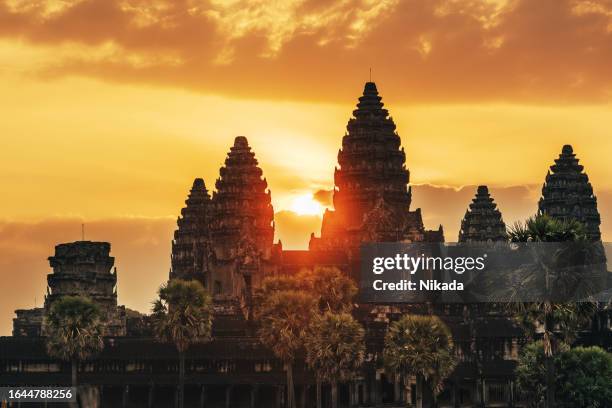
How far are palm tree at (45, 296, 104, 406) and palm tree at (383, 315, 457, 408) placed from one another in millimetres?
32101

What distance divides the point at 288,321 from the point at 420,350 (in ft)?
61.3

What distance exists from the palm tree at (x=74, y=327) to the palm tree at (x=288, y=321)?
16.2 m

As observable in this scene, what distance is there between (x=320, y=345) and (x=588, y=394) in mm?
23522

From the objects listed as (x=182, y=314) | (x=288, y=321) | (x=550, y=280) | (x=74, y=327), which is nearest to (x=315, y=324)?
(x=288, y=321)

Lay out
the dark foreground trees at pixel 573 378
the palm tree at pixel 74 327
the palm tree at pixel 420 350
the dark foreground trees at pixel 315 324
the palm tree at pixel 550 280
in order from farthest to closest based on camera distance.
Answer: the palm tree at pixel 74 327, the dark foreground trees at pixel 315 324, the palm tree at pixel 420 350, the dark foreground trees at pixel 573 378, the palm tree at pixel 550 280

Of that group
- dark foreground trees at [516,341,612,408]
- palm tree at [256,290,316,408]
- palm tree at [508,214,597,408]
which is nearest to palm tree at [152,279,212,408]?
palm tree at [256,290,316,408]

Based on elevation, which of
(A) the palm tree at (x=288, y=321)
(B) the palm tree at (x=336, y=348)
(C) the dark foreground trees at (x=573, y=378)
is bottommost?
(C) the dark foreground trees at (x=573, y=378)

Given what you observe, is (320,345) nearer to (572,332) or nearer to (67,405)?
(572,332)

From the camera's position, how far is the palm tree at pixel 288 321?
464 feet

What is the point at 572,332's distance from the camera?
13212 centimetres

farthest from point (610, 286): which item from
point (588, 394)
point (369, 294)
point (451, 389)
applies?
point (369, 294)

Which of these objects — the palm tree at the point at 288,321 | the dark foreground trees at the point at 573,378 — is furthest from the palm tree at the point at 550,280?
the palm tree at the point at 288,321

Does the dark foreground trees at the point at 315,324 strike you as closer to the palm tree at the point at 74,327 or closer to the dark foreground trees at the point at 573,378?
the palm tree at the point at 74,327

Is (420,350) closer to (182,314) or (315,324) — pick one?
(315,324)
